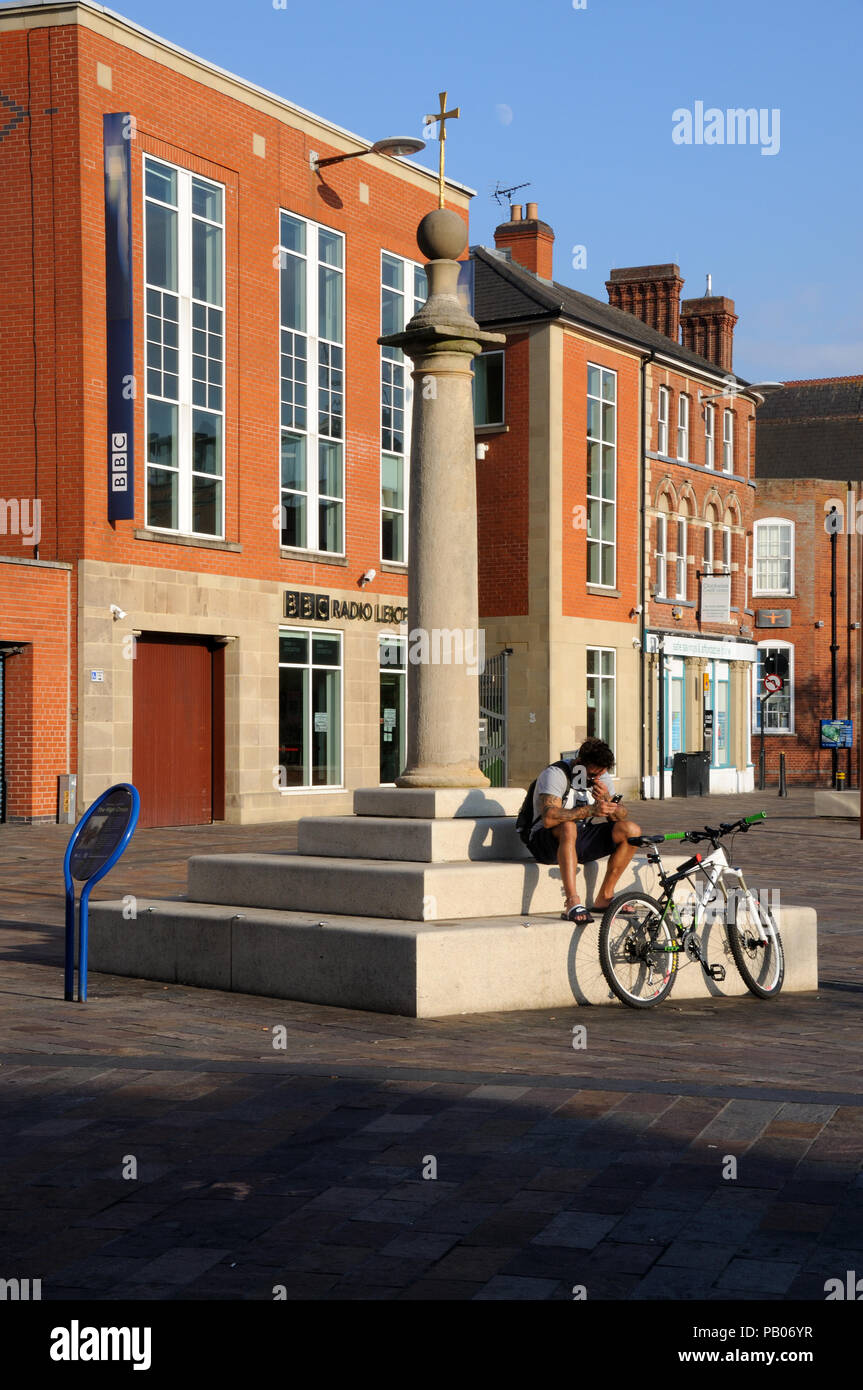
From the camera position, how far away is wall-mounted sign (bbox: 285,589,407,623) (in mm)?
27297

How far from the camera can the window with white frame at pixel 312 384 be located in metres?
27.4

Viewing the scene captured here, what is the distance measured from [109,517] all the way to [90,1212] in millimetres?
18699

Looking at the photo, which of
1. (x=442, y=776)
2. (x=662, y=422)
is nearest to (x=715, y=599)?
(x=662, y=422)

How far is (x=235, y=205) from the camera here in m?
25.8

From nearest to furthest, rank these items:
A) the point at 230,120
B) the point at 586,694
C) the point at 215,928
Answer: the point at 215,928
the point at 230,120
the point at 586,694

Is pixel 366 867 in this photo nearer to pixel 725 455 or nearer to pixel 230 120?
pixel 230 120

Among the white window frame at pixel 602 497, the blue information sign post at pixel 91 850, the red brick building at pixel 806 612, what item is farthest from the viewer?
the red brick building at pixel 806 612

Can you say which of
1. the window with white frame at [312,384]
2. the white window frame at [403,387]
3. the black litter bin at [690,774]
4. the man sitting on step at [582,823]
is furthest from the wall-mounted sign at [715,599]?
the man sitting on step at [582,823]

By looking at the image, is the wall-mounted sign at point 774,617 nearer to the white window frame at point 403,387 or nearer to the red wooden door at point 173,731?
the white window frame at point 403,387

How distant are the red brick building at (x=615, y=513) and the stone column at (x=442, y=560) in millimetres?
22694

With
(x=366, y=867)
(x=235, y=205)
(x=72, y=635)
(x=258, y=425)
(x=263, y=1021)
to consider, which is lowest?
(x=263, y=1021)

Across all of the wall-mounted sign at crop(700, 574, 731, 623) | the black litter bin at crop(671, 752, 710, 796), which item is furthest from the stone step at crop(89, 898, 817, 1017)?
the wall-mounted sign at crop(700, 574, 731, 623)

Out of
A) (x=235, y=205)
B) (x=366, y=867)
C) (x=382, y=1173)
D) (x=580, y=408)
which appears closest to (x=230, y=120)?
(x=235, y=205)

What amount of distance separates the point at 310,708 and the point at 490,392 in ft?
34.2
